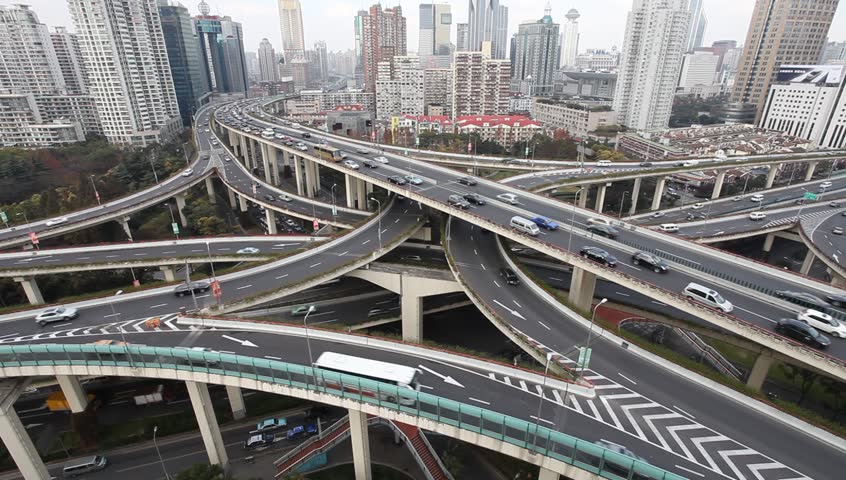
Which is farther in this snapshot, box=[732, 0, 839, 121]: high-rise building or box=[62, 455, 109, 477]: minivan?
box=[732, 0, 839, 121]: high-rise building

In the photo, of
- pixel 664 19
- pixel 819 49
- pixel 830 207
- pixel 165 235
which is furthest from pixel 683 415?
pixel 819 49

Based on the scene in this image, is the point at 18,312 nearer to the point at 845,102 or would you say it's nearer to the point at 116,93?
the point at 116,93

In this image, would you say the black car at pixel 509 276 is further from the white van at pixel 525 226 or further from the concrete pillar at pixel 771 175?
the concrete pillar at pixel 771 175

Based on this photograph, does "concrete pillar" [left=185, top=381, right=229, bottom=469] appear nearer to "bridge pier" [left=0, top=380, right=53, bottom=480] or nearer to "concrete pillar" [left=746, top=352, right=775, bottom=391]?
"bridge pier" [left=0, top=380, right=53, bottom=480]

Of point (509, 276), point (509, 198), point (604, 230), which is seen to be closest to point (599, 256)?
point (604, 230)

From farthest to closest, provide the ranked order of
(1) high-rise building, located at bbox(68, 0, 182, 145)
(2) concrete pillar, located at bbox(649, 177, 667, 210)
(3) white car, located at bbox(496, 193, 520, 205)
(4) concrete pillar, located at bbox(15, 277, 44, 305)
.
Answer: (1) high-rise building, located at bbox(68, 0, 182, 145) < (2) concrete pillar, located at bbox(649, 177, 667, 210) < (3) white car, located at bbox(496, 193, 520, 205) < (4) concrete pillar, located at bbox(15, 277, 44, 305)

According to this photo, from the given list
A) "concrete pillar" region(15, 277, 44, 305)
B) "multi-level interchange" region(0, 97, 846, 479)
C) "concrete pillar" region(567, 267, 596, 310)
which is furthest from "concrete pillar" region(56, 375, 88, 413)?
"concrete pillar" region(567, 267, 596, 310)

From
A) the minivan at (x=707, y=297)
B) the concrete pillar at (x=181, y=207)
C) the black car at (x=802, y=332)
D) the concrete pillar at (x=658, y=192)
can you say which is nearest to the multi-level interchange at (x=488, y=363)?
the minivan at (x=707, y=297)
